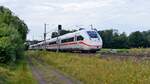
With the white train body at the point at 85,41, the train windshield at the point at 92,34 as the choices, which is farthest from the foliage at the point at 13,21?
the train windshield at the point at 92,34

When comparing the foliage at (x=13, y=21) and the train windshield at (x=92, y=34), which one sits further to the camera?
the foliage at (x=13, y=21)

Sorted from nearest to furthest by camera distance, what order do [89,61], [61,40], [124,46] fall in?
1. [89,61]
2. [61,40]
3. [124,46]

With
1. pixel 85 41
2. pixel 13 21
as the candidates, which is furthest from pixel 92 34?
pixel 13 21

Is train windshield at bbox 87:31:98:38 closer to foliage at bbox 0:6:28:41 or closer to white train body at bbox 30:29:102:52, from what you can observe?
white train body at bbox 30:29:102:52

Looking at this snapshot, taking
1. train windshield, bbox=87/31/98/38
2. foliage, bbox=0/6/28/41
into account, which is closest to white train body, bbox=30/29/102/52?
train windshield, bbox=87/31/98/38

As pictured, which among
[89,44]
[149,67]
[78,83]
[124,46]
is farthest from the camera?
[124,46]

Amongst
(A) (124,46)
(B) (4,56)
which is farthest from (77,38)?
(A) (124,46)

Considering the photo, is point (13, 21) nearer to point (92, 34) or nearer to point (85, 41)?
point (92, 34)

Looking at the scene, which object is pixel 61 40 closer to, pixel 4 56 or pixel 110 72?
pixel 4 56

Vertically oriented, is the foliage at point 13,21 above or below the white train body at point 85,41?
above

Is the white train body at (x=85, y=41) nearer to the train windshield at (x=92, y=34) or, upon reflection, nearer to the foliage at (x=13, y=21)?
the train windshield at (x=92, y=34)

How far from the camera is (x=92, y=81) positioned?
2284cm

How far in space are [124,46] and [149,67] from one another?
7985 centimetres

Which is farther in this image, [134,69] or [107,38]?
[107,38]
